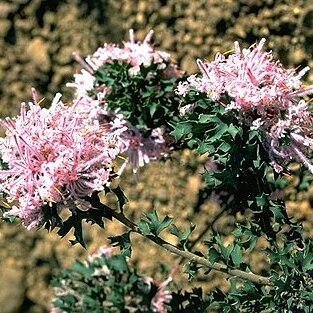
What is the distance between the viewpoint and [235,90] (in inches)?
65.5

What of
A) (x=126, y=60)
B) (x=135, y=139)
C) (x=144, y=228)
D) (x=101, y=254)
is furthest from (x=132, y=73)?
(x=144, y=228)

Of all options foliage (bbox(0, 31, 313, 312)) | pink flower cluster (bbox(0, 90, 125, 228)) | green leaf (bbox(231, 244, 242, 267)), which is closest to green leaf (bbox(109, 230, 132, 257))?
foliage (bbox(0, 31, 313, 312))

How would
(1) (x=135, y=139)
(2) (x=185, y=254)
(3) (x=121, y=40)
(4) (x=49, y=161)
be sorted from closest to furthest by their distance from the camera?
(4) (x=49, y=161)
(2) (x=185, y=254)
(1) (x=135, y=139)
(3) (x=121, y=40)

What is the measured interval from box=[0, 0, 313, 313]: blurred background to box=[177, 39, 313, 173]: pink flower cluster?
1.63 meters

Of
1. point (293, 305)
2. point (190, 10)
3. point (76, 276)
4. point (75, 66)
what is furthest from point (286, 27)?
point (293, 305)

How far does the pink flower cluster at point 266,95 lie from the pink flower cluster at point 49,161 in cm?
28

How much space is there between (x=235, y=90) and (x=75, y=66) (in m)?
2.77

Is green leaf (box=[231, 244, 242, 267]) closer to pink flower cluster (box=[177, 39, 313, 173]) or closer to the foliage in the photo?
the foliage

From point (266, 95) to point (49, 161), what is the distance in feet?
1.59

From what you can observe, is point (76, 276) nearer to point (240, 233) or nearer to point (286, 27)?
point (240, 233)

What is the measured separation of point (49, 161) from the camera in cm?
162

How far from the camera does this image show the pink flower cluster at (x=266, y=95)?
1665 millimetres

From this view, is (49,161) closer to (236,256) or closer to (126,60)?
(236,256)

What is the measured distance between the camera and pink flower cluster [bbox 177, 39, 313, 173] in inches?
65.6
